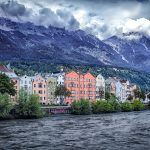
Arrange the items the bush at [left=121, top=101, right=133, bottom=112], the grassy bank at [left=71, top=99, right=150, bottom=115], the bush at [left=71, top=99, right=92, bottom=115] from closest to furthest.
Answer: the bush at [left=71, top=99, right=92, bottom=115], the grassy bank at [left=71, top=99, right=150, bottom=115], the bush at [left=121, top=101, right=133, bottom=112]

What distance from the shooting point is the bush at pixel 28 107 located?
12253 centimetres

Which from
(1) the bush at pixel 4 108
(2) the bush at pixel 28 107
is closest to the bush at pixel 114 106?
(2) the bush at pixel 28 107

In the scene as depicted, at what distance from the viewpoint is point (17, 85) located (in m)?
191

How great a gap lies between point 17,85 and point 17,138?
121 meters

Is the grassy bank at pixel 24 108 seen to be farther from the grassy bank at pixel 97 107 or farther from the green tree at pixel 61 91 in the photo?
the green tree at pixel 61 91

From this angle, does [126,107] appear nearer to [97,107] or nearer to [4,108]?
[97,107]

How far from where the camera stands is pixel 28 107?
123 meters

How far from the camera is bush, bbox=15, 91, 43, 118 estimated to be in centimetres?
12253

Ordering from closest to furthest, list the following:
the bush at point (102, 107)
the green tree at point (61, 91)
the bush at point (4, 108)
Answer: the bush at point (4, 108)
the bush at point (102, 107)
the green tree at point (61, 91)

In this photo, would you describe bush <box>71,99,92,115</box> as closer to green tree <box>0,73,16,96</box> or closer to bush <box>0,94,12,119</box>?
green tree <box>0,73,16,96</box>

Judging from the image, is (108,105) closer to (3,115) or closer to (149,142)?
Answer: (3,115)

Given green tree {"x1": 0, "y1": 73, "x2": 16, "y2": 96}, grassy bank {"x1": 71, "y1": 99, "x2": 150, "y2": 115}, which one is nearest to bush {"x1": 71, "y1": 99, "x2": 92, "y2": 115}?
grassy bank {"x1": 71, "y1": 99, "x2": 150, "y2": 115}

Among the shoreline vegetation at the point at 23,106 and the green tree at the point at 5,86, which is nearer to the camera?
the shoreline vegetation at the point at 23,106

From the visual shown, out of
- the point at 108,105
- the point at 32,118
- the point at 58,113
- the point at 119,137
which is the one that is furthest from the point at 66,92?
the point at 119,137
